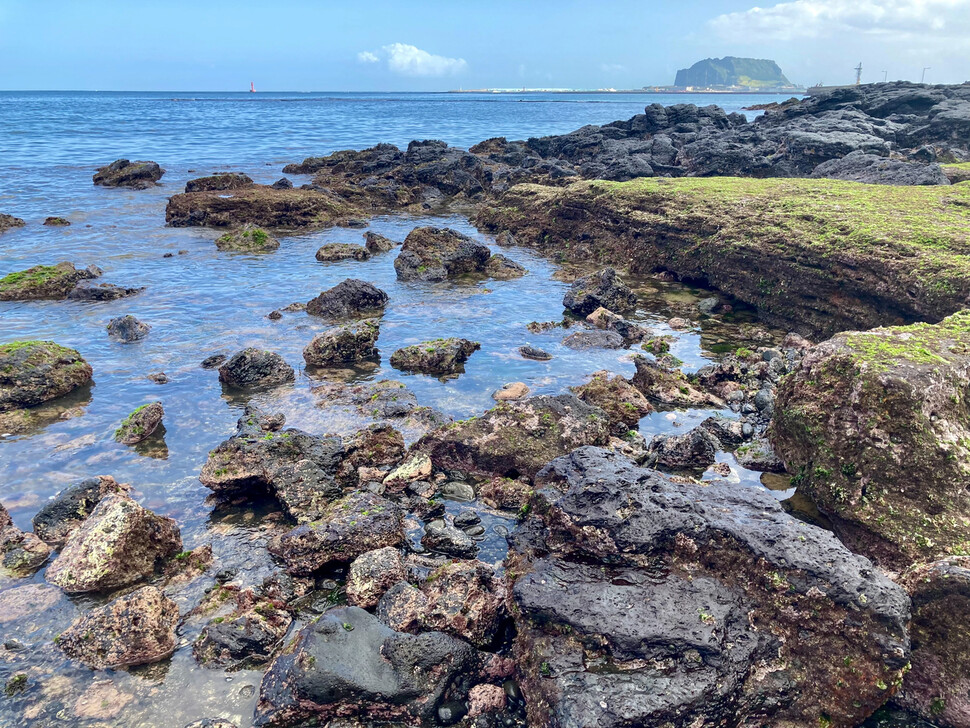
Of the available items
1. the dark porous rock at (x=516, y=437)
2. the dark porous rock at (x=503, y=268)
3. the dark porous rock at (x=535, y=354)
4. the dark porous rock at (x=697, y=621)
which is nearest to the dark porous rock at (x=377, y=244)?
the dark porous rock at (x=503, y=268)

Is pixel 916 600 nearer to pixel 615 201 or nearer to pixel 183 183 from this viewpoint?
pixel 615 201

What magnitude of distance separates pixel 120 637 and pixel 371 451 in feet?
16.3

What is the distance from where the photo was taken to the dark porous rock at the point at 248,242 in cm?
2881

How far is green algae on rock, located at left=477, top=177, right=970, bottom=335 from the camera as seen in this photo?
1619 centimetres

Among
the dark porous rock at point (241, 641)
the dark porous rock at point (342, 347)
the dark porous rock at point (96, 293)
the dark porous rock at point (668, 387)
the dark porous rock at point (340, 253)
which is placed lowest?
the dark porous rock at point (241, 641)

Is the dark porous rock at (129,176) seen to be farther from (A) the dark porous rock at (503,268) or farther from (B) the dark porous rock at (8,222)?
(A) the dark porous rock at (503,268)

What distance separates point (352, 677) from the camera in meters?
6.39

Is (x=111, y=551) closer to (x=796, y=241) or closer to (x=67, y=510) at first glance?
(x=67, y=510)

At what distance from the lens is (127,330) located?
693 inches

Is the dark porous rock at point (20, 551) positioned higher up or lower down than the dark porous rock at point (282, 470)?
lower down

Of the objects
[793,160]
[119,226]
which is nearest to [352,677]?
[119,226]

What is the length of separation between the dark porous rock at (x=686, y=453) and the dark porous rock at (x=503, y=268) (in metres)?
14.4

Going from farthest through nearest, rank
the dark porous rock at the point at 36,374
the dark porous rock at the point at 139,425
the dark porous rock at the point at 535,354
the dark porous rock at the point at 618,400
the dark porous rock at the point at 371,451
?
the dark porous rock at the point at 535,354 < the dark porous rock at the point at 36,374 < the dark porous rock at the point at 618,400 < the dark porous rock at the point at 139,425 < the dark porous rock at the point at 371,451

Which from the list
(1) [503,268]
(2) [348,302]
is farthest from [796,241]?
(2) [348,302]
